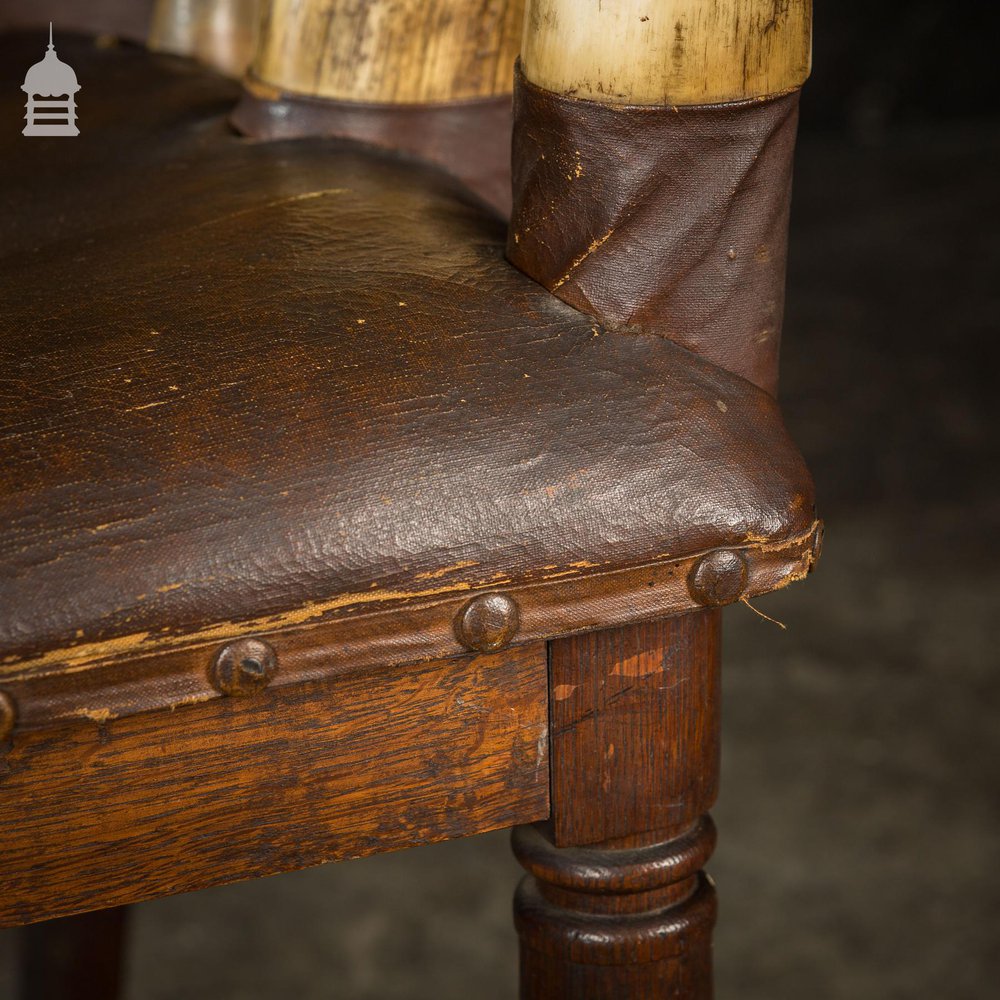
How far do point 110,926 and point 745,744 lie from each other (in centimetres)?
72

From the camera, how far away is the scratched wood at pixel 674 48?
47 cm

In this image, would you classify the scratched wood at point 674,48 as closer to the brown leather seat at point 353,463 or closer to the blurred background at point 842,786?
the brown leather seat at point 353,463

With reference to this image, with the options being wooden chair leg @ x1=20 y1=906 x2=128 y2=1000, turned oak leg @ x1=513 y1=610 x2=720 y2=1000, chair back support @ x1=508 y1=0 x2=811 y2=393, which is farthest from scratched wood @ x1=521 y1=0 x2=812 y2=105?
wooden chair leg @ x1=20 y1=906 x2=128 y2=1000

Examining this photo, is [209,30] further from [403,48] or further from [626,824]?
[626,824]

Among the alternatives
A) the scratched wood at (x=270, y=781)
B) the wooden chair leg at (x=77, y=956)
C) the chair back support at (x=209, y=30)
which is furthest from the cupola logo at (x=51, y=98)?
the wooden chair leg at (x=77, y=956)

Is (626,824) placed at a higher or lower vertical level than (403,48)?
lower

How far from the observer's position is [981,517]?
74.3 inches

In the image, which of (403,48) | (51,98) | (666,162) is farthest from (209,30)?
(666,162)

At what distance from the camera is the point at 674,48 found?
1.54ft

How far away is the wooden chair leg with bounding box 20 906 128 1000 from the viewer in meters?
1.00

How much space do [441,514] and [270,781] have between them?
10 centimetres

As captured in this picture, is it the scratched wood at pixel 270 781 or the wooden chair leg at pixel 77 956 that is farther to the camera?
the wooden chair leg at pixel 77 956

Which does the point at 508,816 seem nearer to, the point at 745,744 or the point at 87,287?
the point at 87,287

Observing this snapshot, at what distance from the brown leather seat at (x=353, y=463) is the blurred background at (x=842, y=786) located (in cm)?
60
